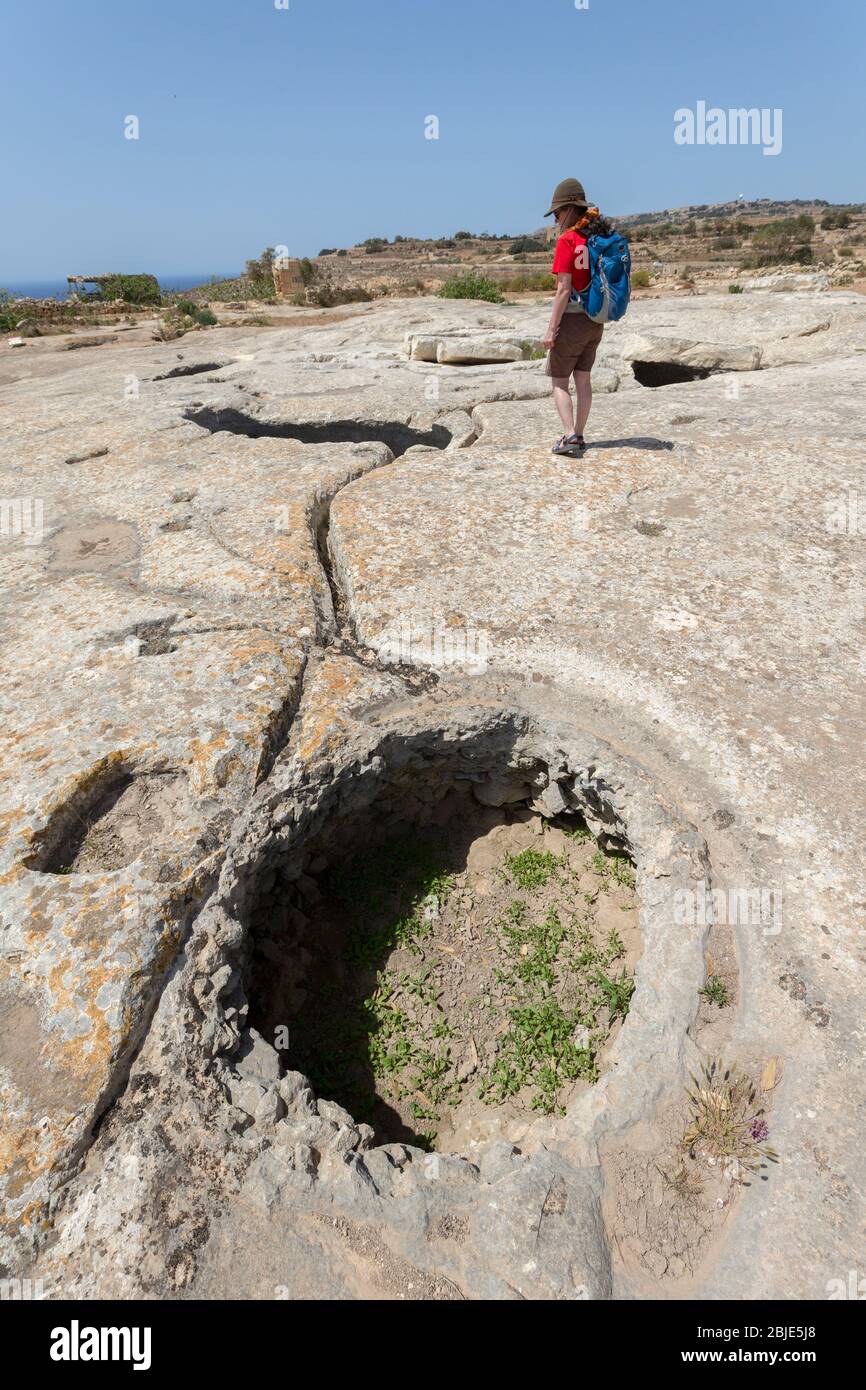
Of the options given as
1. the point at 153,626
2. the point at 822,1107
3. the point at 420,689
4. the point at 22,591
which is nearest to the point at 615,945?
the point at 822,1107

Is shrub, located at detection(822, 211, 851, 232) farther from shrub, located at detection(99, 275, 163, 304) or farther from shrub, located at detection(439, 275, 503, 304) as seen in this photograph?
shrub, located at detection(99, 275, 163, 304)

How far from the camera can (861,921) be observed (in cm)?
318

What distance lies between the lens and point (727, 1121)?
267cm

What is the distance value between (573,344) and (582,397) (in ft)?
1.59

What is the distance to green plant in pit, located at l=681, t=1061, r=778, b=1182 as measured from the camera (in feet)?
8.63

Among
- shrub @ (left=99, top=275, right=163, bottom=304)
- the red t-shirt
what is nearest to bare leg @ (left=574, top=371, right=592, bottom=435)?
the red t-shirt

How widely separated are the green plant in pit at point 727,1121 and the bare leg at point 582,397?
5.66 m

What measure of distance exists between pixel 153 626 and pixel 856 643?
4606 mm

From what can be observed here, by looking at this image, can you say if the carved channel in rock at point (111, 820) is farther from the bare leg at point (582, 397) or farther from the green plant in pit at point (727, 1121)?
the bare leg at point (582, 397)

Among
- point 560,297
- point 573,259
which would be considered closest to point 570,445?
point 560,297

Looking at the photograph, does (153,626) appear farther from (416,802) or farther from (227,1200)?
(227,1200)

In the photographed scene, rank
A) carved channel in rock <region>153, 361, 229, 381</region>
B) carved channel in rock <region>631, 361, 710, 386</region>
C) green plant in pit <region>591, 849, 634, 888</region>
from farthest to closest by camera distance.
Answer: carved channel in rock <region>153, 361, 229, 381</region>, carved channel in rock <region>631, 361, 710, 386</region>, green plant in pit <region>591, 849, 634, 888</region>

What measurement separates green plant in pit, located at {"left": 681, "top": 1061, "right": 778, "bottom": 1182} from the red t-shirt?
18.8ft

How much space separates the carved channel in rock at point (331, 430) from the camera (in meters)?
9.02
